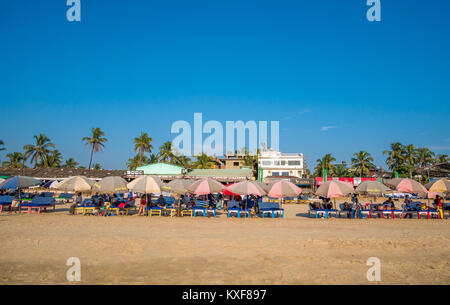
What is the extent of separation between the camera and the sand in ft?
18.3

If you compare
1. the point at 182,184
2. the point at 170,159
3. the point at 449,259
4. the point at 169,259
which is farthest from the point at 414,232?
the point at 170,159

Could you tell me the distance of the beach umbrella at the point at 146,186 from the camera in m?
14.9

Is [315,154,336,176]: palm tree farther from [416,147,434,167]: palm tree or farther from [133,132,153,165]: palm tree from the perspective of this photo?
[133,132,153,165]: palm tree

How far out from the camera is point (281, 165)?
58.9m

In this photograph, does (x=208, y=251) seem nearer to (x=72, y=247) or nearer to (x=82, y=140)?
(x=72, y=247)

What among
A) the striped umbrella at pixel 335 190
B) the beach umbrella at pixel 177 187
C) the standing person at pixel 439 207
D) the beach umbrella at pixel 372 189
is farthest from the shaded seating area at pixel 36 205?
the standing person at pixel 439 207

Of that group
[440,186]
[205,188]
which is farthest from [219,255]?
[440,186]

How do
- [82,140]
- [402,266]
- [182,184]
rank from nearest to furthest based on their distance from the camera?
[402,266]
[182,184]
[82,140]

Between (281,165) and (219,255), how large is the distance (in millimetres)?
52948

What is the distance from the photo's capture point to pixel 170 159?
6412cm

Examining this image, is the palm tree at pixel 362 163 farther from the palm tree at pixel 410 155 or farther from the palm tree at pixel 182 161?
the palm tree at pixel 182 161

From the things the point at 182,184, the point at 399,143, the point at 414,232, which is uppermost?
the point at 399,143

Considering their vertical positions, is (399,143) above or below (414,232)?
above
